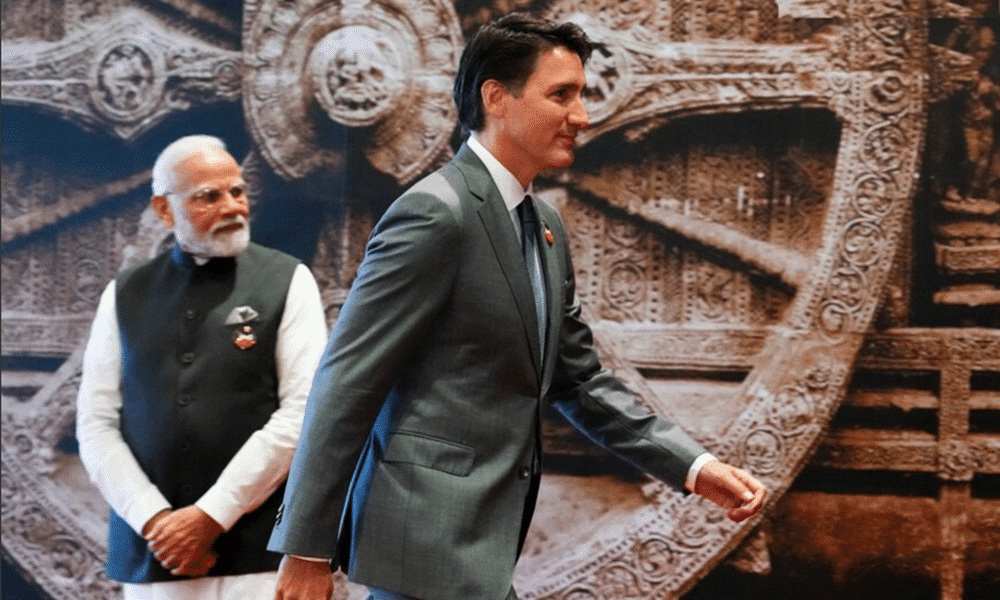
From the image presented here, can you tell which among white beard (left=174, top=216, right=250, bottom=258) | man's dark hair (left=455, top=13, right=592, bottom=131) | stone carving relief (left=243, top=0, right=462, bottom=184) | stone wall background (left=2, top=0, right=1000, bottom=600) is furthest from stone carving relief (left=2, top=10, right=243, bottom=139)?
man's dark hair (left=455, top=13, right=592, bottom=131)

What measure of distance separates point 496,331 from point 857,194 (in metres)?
1.92

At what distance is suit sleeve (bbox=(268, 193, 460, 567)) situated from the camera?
6.71ft

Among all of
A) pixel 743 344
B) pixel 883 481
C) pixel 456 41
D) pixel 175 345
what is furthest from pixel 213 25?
pixel 883 481

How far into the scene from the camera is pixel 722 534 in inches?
148

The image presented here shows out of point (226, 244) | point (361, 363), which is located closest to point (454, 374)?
point (361, 363)

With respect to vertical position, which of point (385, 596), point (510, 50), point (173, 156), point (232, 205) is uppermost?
point (510, 50)

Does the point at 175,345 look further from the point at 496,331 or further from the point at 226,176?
the point at 496,331

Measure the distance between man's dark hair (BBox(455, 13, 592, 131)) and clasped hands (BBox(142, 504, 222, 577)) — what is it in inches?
50.1

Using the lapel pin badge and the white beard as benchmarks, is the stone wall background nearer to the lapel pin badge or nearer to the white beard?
the white beard

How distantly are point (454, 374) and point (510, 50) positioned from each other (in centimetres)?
66

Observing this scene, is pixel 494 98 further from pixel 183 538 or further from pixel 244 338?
pixel 183 538

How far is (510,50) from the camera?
2.29 meters

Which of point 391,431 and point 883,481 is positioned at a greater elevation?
point 391,431

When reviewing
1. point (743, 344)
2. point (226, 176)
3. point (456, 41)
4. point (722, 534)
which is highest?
point (456, 41)
